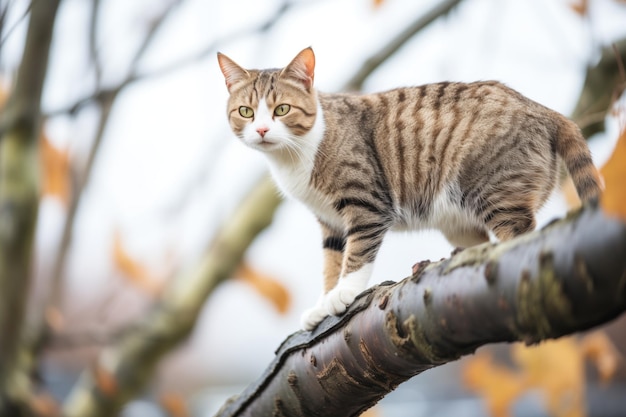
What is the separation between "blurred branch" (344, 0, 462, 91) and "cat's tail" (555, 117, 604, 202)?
2.04m

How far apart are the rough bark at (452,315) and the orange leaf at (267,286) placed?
80.3 inches

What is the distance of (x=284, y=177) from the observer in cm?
261

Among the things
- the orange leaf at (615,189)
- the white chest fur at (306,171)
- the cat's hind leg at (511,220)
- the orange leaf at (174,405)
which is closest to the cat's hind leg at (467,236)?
the cat's hind leg at (511,220)

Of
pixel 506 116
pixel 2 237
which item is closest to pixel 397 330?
pixel 506 116

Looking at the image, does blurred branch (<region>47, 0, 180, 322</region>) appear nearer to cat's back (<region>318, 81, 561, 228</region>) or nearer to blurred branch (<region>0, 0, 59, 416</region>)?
blurred branch (<region>0, 0, 59, 416</region>)

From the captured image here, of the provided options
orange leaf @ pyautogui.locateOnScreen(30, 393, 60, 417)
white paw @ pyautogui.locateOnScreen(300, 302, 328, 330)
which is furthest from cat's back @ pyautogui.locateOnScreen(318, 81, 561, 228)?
orange leaf @ pyautogui.locateOnScreen(30, 393, 60, 417)

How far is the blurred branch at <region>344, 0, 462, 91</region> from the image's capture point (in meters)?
3.97

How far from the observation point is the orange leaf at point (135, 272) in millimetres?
4695

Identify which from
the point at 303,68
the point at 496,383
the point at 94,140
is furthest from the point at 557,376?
the point at 94,140

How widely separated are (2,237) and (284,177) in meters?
1.98

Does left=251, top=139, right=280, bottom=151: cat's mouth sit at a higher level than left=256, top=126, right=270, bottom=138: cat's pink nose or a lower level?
lower

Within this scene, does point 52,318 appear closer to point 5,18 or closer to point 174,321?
point 174,321

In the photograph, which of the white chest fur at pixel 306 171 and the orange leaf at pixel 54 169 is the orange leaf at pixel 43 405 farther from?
the white chest fur at pixel 306 171

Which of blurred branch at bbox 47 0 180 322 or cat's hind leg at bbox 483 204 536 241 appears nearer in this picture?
cat's hind leg at bbox 483 204 536 241
